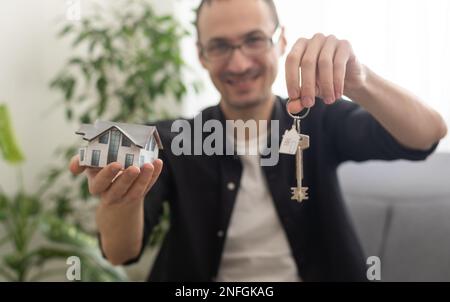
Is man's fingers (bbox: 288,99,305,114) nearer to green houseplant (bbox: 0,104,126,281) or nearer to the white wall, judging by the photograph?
the white wall

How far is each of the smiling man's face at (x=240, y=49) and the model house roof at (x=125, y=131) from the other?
5.2 inches

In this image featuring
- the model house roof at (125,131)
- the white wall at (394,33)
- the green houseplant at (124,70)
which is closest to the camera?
the model house roof at (125,131)

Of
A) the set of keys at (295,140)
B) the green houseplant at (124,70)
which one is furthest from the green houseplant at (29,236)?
the set of keys at (295,140)

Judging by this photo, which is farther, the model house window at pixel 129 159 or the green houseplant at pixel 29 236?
the green houseplant at pixel 29 236

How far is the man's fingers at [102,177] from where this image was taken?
386 millimetres

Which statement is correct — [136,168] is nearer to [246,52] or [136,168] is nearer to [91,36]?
[246,52]

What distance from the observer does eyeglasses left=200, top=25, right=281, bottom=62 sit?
467 millimetres

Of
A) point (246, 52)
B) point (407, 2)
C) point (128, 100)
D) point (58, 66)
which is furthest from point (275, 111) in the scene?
point (58, 66)

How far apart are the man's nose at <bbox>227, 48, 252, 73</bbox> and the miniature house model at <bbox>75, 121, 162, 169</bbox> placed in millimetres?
131

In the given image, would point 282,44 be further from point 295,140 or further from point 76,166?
point 76,166

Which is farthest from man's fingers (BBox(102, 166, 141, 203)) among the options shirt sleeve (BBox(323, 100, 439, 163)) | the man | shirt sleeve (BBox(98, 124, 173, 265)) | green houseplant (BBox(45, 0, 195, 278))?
green houseplant (BBox(45, 0, 195, 278))

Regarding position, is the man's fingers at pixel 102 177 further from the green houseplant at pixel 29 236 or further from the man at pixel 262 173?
the green houseplant at pixel 29 236

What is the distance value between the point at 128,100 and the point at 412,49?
662 mm

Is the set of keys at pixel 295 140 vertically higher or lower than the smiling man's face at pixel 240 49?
lower
